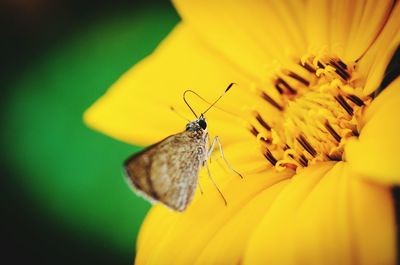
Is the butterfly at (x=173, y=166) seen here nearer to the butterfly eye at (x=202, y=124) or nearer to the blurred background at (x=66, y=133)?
the butterfly eye at (x=202, y=124)

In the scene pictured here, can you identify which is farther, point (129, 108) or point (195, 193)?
point (129, 108)

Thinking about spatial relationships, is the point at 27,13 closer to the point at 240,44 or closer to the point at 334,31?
the point at 240,44

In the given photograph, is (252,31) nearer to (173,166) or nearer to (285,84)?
(285,84)

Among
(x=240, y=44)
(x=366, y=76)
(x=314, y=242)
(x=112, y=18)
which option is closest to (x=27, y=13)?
(x=112, y=18)

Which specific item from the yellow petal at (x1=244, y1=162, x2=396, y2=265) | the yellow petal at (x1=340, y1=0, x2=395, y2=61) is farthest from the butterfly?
the yellow petal at (x1=340, y1=0, x2=395, y2=61)

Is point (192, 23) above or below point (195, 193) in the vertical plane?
above

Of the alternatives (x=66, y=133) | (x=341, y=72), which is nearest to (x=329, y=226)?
(x=341, y=72)

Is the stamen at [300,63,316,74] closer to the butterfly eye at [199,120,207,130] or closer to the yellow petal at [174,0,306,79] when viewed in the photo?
the yellow petal at [174,0,306,79]
